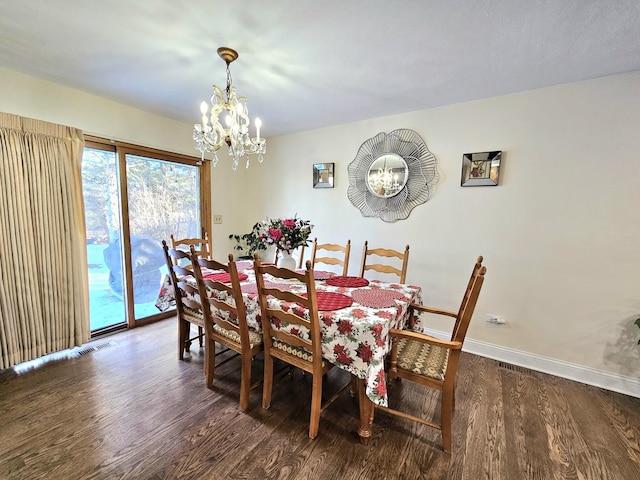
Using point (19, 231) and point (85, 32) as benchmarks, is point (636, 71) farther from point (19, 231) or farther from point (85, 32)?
point (19, 231)

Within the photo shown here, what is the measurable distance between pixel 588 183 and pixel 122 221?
169 inches

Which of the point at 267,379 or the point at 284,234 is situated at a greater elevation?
the point at 284,234

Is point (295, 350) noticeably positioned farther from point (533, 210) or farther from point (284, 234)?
point (533, 210)

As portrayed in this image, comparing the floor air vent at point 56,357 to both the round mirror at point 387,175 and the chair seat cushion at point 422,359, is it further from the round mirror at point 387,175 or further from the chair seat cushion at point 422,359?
the round mirror at point 387,175

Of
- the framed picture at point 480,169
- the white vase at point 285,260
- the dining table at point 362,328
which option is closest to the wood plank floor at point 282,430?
the dining table at point 362,328

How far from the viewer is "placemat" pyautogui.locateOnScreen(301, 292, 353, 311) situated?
1637mm

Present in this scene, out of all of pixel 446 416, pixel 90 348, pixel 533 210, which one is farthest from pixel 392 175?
pixel 90 348

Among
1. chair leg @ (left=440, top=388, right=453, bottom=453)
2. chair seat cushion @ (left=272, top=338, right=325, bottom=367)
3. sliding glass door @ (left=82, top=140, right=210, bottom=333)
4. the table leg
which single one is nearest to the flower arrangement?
chair seat cushion @ (left=272, top=338, right=325, bottom=367)

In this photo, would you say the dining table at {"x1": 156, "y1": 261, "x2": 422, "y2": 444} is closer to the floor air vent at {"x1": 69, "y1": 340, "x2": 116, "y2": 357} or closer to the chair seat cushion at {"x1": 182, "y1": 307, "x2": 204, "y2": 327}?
the chair seat cushion at {"x1": 182, "y1": 307, "x2": 204, "y2": 327}

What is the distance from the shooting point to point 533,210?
2342 mm

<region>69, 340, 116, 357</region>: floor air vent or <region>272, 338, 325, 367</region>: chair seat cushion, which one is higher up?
<region>272, 338, 325, 367</region>: chair seat cushion

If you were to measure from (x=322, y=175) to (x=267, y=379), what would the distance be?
2450 millimetres

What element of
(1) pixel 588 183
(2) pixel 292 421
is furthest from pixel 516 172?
(2) pixel 292 421

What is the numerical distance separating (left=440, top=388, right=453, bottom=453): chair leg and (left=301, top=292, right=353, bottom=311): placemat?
69 centimetres
